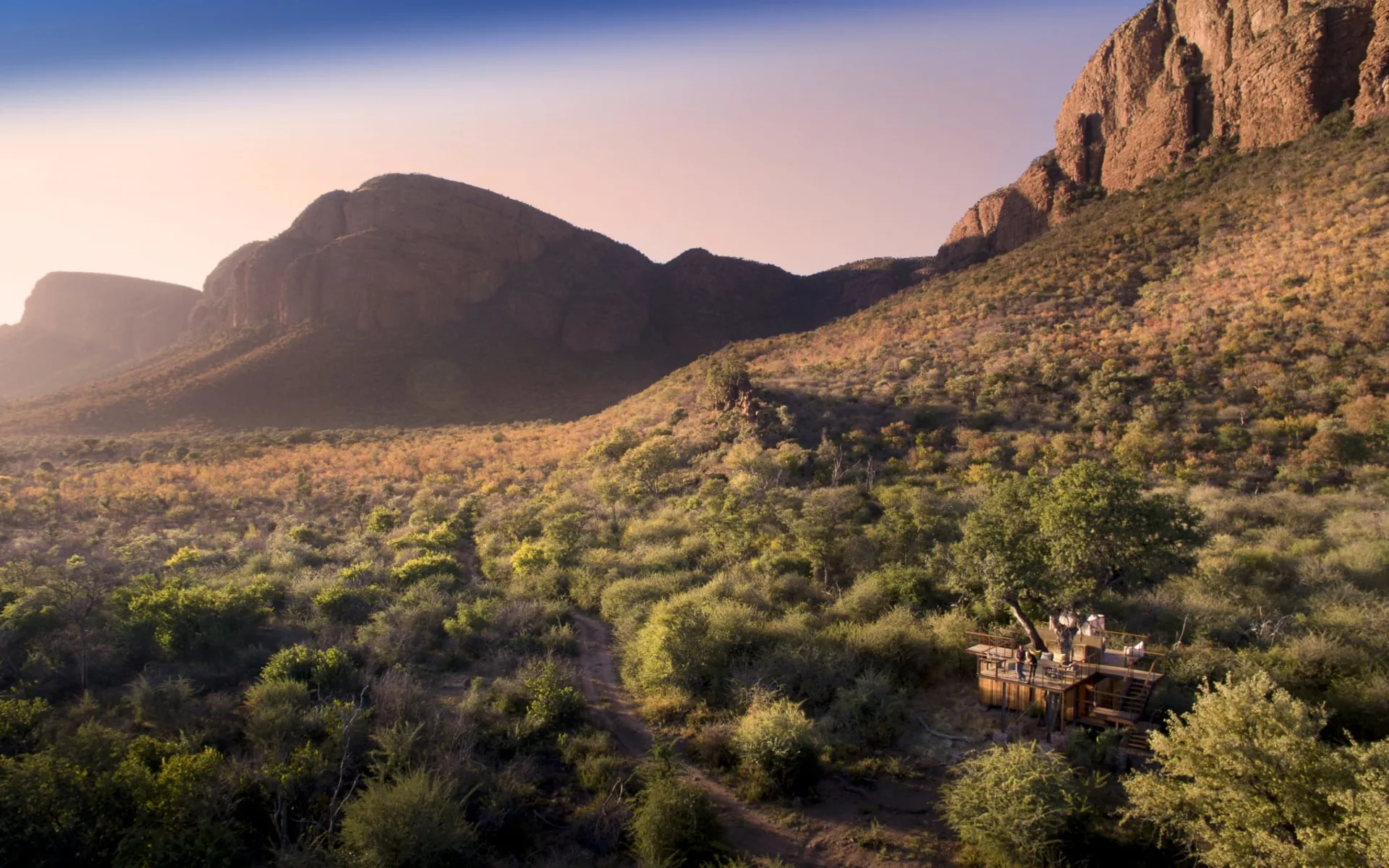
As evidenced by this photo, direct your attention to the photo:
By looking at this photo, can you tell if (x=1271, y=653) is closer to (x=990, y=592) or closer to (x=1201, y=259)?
(x=990, y=592)

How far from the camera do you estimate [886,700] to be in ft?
36.6

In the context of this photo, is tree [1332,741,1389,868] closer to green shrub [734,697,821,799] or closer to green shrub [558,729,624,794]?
green shrub [734,697,821,799]

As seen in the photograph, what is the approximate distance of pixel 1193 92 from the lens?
136ft

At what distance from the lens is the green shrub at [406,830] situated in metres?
7.38

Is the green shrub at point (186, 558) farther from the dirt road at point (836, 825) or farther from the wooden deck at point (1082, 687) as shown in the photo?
the wooden deck at point (1082, 687)

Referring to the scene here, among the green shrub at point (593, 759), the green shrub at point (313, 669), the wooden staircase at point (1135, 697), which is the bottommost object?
the green shrub at point (593, 759)

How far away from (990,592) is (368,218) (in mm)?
73680

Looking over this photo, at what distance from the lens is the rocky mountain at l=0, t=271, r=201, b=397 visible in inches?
3433

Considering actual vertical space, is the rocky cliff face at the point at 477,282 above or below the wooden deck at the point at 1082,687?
above

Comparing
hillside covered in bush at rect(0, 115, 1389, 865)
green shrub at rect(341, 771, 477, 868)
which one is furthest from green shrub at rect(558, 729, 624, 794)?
green shrub at rect(341, 771, 477, 868)

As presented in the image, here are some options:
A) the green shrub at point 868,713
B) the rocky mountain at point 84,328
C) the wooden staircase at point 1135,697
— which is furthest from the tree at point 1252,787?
the rocky mountain at point 84,328

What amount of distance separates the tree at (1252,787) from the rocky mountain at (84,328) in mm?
101810

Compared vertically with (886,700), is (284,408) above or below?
above

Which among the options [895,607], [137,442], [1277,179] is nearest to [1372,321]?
[1277,179]
